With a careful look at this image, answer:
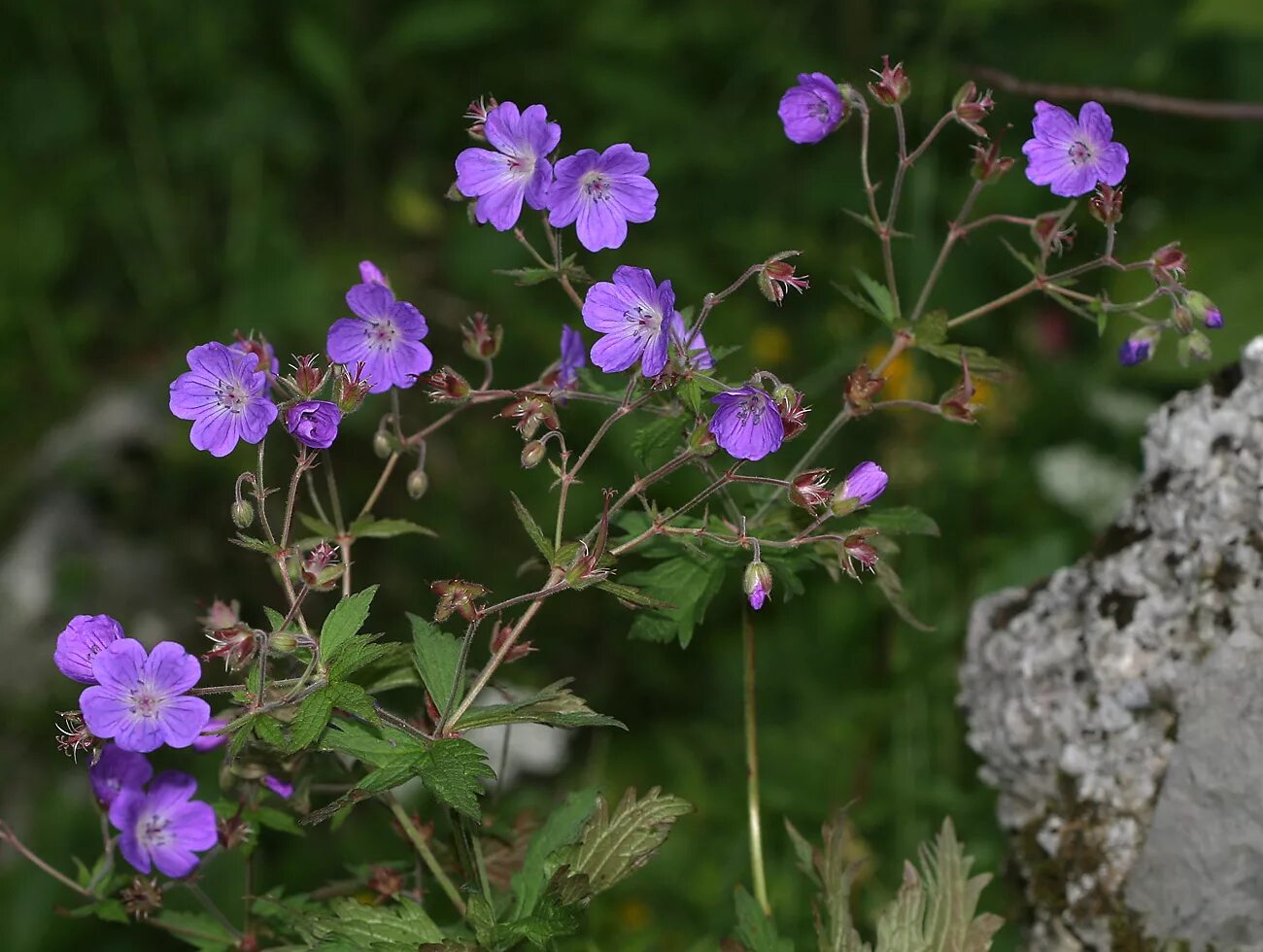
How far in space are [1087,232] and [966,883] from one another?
3.22 metres

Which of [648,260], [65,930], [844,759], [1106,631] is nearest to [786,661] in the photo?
[844,759]

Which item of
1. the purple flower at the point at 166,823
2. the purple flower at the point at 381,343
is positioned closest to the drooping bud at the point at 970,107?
the purple flower at the point at 381,343

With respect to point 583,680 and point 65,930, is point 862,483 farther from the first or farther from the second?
point 65,930

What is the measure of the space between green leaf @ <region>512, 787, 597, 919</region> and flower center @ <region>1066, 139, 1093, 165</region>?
1.15 meters

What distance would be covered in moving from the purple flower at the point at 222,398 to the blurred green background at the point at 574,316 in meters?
1.63

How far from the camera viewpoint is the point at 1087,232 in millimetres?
4711

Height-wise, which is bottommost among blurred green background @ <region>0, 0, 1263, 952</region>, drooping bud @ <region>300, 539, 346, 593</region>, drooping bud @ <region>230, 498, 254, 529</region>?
blurred green background @ <region>0, 0, 1263, 952</region>

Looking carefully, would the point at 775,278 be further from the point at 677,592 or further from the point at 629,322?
the point at 677,592

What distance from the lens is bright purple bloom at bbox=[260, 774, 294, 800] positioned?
75.5 inches

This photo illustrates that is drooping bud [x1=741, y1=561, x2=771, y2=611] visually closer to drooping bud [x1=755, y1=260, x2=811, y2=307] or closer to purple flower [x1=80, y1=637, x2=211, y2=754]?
drooping bud [x1=755, y1=260, x2=811, y2=307]

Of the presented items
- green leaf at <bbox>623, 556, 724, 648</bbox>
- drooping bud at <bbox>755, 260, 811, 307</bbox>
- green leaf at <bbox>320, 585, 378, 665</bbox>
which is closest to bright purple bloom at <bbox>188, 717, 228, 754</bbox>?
green leaf at <bbox>320, 585, 378, 665</bbox>

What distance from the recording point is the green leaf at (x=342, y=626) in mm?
1646

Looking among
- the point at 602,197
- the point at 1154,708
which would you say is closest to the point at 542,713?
the point at 602,197

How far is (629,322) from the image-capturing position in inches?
69.6
